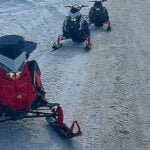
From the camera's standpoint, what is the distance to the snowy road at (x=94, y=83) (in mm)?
7984

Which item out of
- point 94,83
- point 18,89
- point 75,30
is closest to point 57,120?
point 18,89

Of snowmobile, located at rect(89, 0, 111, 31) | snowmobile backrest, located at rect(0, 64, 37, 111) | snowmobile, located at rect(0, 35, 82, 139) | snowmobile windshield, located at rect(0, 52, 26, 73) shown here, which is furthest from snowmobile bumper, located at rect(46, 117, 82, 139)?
snowmobile, located at rect(89, 0, 111, 31)

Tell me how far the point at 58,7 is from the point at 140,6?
4.37 m

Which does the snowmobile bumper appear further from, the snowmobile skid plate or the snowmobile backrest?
the snowmobile backrest

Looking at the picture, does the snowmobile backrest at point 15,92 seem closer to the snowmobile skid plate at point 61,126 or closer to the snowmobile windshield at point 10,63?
the snowmobile windshield at point 10,63

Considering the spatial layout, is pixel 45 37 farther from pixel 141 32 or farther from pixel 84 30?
pixel 141 32

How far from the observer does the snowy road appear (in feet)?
26.2

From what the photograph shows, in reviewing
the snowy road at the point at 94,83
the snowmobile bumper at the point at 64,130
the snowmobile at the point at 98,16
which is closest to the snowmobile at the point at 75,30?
the snowy road at the point at 94,83

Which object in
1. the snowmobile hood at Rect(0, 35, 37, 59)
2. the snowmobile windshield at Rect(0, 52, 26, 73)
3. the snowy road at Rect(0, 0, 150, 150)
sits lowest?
the snowy road at Rect(0, 0, 150, 150)

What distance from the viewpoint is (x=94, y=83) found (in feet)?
35.8

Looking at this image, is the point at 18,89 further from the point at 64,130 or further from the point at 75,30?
the point at 75,30

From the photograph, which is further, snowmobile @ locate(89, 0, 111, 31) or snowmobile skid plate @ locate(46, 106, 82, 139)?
snowmobile @ locate(89, 0, 111, 31)

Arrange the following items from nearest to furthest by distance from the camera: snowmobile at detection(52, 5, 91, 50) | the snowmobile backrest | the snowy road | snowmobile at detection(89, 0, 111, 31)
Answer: the snowmobile backrest < the snowy road < snowmobile at detection(52, 5, 91, 50) < snowmobile at detection(89, 0, 111, 31)

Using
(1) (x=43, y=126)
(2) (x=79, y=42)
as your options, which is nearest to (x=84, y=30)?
(2) (x=79, y=42)
